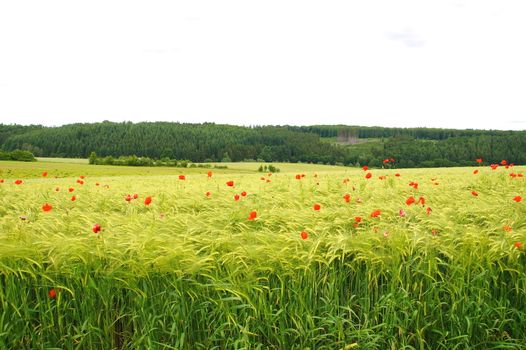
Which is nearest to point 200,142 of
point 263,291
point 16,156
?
point 16,156

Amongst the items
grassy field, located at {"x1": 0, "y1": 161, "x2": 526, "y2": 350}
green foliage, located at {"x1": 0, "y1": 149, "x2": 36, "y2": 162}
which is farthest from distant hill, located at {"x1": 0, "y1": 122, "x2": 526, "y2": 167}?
grassy field, located at {"x1": 0, "y1": 161, "x2": 526, "y2": 350}

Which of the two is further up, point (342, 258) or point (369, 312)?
point (342, 258)

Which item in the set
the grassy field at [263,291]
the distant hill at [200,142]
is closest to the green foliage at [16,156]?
the distant hill at [200,142]

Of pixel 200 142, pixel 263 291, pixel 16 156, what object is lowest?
pixel 16 156

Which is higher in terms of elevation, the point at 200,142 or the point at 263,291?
the point at 200,142

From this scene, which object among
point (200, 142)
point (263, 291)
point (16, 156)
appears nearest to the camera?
point (263, 291)

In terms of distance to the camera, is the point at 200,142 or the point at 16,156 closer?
the point at 16,156

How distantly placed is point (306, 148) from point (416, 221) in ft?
297

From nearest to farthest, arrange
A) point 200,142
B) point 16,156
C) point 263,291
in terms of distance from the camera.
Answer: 1. point 263,291
2. point 16,156
3. point 200,142

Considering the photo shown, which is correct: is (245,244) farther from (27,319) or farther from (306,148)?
(306,148)

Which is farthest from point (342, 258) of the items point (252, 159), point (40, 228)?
point (252, 159)

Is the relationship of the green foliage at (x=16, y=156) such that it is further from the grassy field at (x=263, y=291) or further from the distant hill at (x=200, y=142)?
the grassy field at (x=263, y=291)

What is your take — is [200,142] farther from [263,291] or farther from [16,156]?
[263,291]

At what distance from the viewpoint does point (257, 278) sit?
3213 mm
